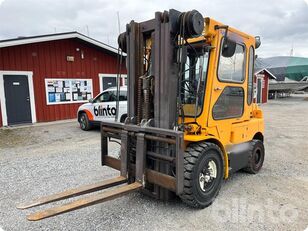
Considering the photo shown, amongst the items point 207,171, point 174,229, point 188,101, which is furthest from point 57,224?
point 188,101

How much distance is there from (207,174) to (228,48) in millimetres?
1852

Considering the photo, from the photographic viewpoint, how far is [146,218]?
A: 10.0 feet

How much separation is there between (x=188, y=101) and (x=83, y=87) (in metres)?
9.76

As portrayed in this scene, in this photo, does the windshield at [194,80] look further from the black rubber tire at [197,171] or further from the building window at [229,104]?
the black rubber tire at [197,171]

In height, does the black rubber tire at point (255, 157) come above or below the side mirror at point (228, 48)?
below

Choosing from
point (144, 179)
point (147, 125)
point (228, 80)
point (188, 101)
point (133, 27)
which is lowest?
point (144, 179)

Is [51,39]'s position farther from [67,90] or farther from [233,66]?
[233,66]

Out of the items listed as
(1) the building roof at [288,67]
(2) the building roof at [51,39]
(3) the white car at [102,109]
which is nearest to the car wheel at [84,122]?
(3) the white car at [102,109]

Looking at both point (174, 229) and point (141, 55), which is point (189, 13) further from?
point (174, 229)

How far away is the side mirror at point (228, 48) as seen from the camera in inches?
135

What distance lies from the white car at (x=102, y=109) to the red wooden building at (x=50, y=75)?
2.85 meters

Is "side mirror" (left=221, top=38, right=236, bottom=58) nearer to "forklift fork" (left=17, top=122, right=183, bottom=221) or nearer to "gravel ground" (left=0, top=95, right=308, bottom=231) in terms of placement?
"forklift fork" (left=17, top=122, right=183, bottom=221)

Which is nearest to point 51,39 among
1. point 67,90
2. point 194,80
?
point 67,90

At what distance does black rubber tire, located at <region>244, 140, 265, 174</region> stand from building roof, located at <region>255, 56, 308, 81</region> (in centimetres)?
3262
